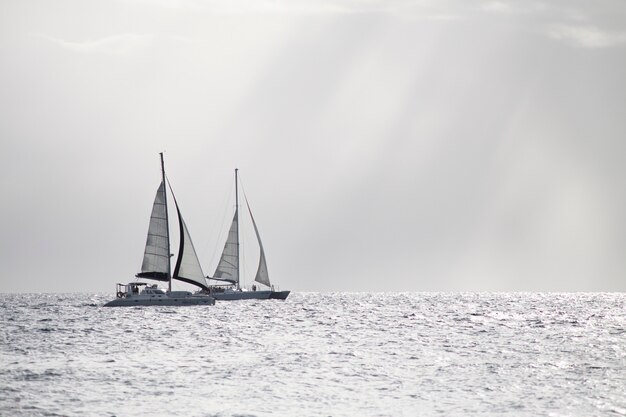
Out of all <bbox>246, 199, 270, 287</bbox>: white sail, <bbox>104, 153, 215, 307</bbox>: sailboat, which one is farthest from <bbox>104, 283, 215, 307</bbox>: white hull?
<bbox>246, 199, 270, 287</bbox>: white sail

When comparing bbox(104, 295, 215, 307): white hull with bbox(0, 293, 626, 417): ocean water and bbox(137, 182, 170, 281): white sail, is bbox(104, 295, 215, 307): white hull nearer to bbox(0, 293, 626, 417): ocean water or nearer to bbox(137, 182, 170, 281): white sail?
bbox(137, 182, 170, 281): white sail

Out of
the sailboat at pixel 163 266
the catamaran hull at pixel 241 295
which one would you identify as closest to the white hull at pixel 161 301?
the sailboat at pixel 163 266

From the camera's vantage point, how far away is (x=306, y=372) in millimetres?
46719

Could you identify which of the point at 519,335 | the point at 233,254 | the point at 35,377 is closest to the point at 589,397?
the point at 35,377

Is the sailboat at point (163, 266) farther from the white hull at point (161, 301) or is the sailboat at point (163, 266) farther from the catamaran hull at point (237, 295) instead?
the catamaran hull at point (237, 295)

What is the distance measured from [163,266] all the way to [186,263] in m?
5.30

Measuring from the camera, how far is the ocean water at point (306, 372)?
3612cm

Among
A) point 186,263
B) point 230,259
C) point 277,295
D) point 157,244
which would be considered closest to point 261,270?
point 277,295

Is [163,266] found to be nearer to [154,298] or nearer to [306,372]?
[154,298]

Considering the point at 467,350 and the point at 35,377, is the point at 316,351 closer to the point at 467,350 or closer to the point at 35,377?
the point at 467,350

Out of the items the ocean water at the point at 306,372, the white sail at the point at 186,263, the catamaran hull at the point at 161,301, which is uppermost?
the white sail at the point at 186,263

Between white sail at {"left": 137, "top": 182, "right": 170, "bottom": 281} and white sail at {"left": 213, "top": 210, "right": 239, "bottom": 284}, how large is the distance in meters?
26.3

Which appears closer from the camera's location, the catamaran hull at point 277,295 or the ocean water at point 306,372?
the ocean water at point 306,372

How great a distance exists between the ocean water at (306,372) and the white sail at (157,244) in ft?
78.0
